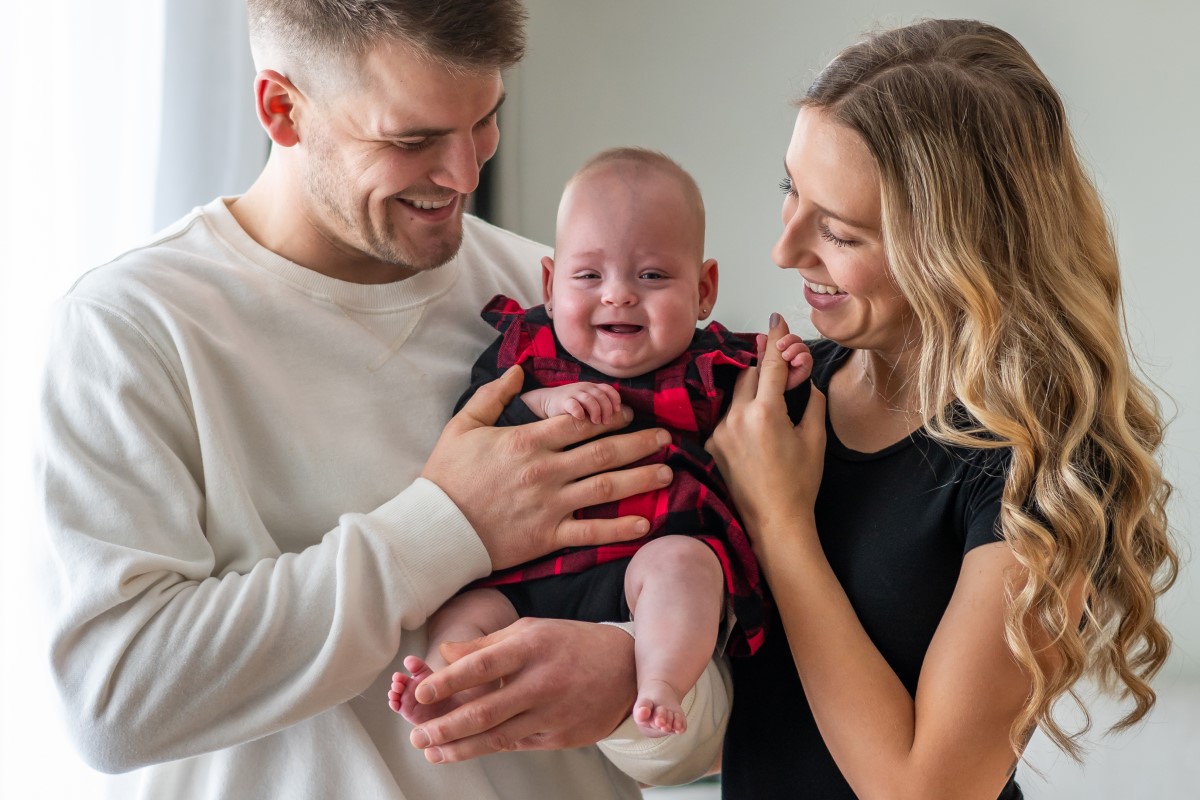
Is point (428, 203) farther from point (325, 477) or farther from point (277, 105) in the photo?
point (325, 477)

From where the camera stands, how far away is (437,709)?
4.15 feet

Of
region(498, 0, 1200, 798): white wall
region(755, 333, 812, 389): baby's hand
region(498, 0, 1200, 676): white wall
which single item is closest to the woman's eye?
region(755, 333, 812, 389): baby's hand

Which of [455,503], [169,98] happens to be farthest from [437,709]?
[169,98]

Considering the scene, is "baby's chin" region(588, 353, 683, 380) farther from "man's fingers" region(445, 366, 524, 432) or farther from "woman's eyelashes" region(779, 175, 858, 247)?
"woman's eyelashes" region(779, 175, 858, 247)

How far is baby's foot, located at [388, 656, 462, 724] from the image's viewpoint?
4.04ft

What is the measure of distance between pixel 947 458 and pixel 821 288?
0.90 feet

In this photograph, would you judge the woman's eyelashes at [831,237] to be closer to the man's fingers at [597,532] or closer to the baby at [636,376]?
the baby at [636,376]

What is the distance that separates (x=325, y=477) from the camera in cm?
147

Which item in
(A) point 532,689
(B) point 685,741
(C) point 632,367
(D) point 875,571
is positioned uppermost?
(C) point 632,367

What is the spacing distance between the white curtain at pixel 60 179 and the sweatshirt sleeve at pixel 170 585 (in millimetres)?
333

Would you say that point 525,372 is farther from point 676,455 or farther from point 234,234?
point 234,234

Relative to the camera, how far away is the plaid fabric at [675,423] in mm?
1476

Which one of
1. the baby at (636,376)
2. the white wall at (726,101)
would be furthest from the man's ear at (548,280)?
the white wall at (726,101)

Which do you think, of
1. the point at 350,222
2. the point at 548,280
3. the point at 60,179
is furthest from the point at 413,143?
the point at 60,179
